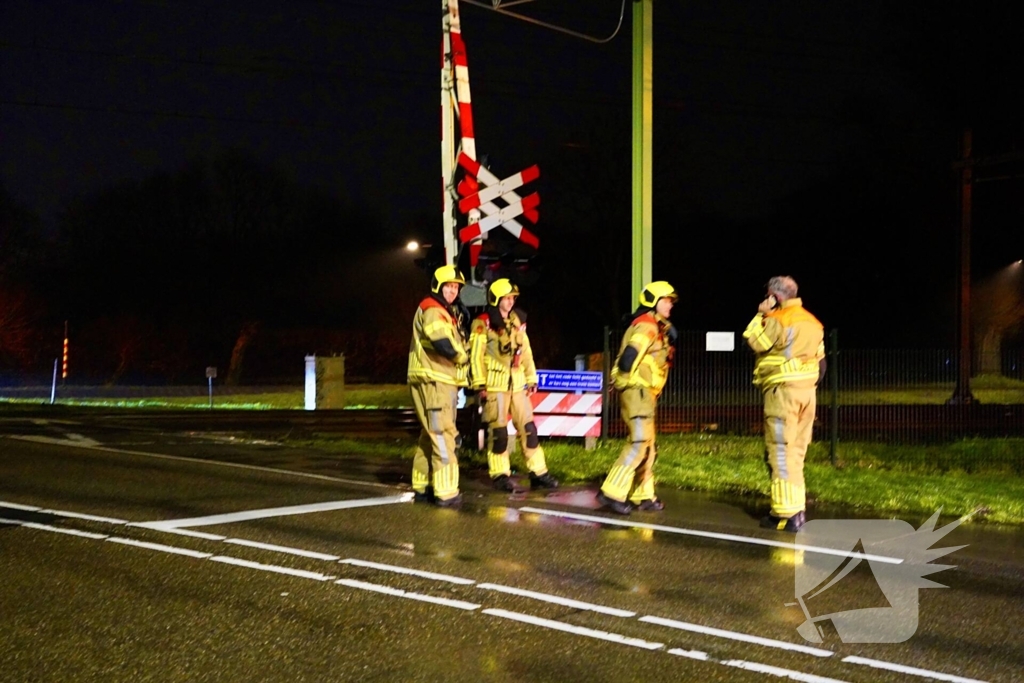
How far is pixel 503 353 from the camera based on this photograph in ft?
34.6

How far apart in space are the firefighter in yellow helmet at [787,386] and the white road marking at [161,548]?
4.34 metres

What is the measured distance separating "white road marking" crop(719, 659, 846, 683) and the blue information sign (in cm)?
804

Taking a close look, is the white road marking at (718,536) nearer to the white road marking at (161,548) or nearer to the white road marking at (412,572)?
the white road marking at (412,572)

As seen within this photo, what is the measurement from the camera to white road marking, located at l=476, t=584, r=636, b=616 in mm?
6188

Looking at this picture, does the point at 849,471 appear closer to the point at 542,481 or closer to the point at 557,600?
the point at 542,481

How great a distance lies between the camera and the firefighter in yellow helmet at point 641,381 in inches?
363

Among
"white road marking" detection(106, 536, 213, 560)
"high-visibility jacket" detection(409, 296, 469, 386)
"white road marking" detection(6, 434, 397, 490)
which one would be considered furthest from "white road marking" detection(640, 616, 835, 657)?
"white road marking" detection(6, 434, 397, 490)

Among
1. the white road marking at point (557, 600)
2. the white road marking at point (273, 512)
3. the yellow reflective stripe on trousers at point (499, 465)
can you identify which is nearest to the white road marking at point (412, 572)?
the white road marking at point (557, 600)

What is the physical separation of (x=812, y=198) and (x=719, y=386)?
3787 centimetres

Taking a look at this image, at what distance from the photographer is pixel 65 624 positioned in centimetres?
572

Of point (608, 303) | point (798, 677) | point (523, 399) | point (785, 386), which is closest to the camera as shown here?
point (798, 677)

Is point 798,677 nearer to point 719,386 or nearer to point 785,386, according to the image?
point 785,386

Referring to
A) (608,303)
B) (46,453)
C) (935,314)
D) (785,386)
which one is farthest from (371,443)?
(935,314)

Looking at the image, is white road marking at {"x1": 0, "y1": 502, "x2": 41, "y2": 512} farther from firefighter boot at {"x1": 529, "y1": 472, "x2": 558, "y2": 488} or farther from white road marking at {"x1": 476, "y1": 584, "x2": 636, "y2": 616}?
firefighter boot at {"x1": 529, "y1": 472, "x2": 558, "y2": 488}
